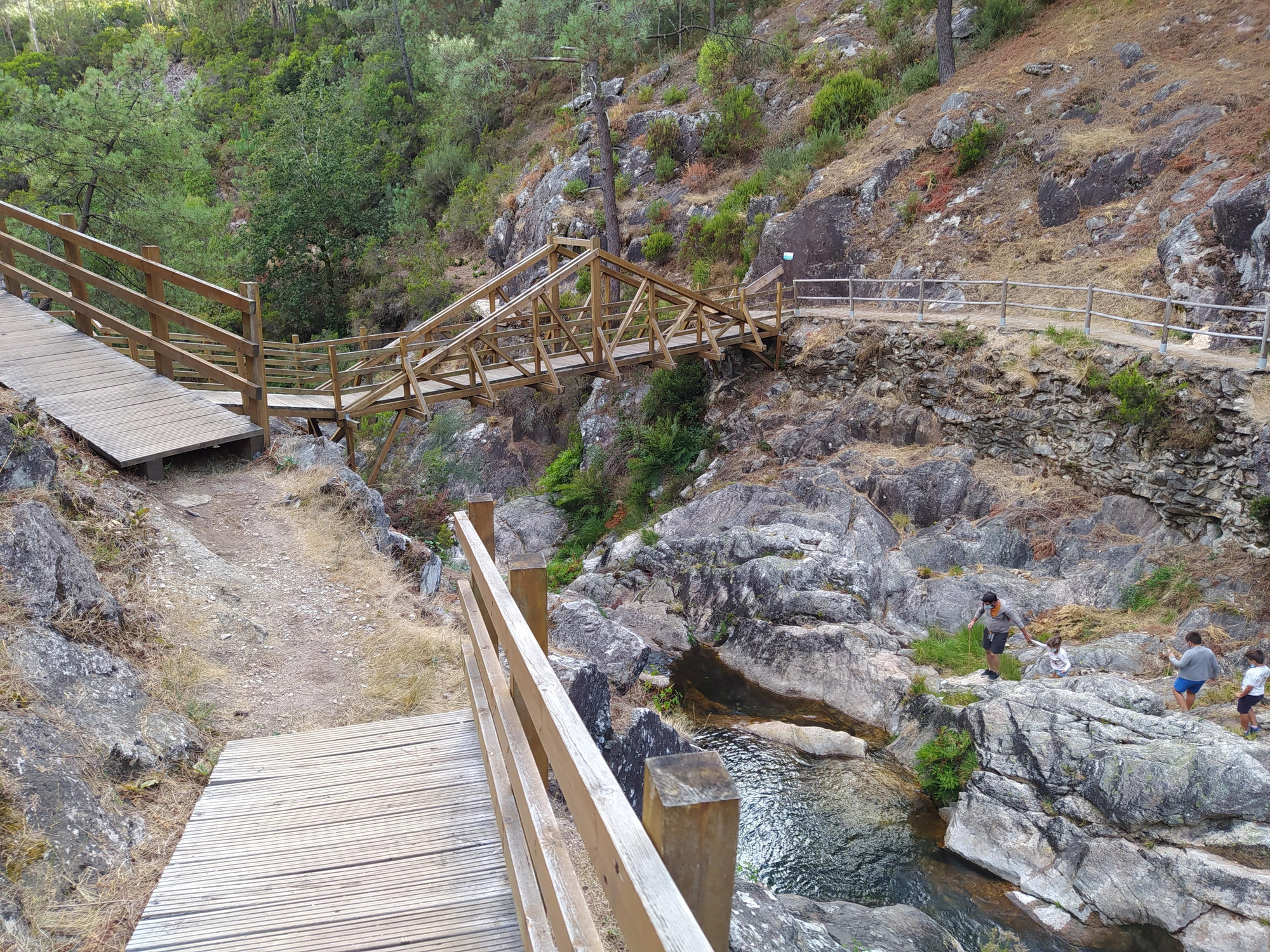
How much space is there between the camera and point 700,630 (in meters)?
14.3

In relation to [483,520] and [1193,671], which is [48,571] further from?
[1193,671]

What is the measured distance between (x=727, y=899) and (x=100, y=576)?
18.0 feet

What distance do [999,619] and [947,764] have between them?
2.18 metres

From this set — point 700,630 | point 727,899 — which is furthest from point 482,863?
point 700,630

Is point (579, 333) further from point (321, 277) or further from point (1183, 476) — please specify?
point (321, 277)

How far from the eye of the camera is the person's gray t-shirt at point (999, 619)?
11133 millimetres

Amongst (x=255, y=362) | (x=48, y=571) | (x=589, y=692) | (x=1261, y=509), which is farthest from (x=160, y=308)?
(x=1261, y=509)

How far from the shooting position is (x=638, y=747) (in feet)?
26.8

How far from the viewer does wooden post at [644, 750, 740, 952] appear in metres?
1.52

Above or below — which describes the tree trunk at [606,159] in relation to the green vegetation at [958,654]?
above

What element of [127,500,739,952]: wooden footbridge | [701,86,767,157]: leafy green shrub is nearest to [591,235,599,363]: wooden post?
[127,500,739,952]: wooden footbridge

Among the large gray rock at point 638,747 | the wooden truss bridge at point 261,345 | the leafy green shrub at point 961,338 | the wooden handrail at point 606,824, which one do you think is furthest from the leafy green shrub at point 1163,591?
the wooden handrail at point 606,824

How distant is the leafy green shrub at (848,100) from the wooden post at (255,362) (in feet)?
65.6

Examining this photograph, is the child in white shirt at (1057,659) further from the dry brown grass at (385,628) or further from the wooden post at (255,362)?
the wooden post at (255,362)
